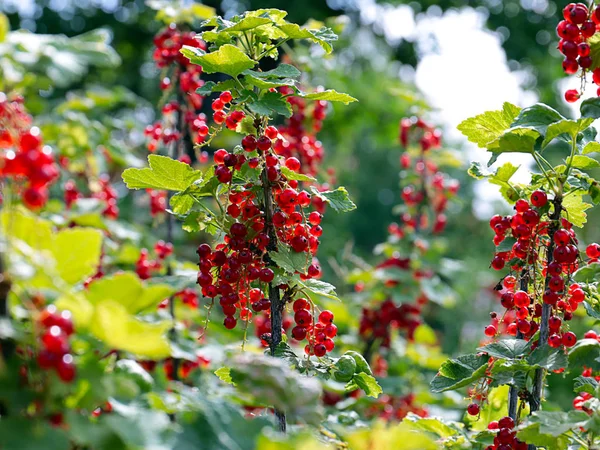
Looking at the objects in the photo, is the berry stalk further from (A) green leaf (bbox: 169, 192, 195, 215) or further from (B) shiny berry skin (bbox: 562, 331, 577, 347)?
(A) green leaf (bbox: 169, 192, 195, 215)

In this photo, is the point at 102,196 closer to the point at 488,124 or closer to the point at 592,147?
the point at 488,124

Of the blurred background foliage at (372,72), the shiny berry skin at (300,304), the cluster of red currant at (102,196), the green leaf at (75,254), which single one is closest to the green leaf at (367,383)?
the shiny berry skin at (300,304)

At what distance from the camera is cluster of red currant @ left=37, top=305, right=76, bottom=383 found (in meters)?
0.85

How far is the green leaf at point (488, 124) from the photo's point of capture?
5.21 ft

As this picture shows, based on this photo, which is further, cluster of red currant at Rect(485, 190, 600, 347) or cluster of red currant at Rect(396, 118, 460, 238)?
cluster of red currant at Rect(396, 118, 460, 238)

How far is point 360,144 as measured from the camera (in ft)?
38.8

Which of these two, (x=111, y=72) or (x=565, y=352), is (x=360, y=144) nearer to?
(x=111, y=72)

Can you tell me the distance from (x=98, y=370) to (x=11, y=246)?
210mm

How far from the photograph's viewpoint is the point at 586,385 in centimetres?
142

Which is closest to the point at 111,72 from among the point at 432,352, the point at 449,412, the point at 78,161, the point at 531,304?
the point at 78,161

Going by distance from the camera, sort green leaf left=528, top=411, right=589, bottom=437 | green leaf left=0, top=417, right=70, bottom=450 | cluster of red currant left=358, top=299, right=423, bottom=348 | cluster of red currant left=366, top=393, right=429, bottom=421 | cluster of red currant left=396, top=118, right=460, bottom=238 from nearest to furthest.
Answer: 1. green leaf left=0, top=417, right=70, bottom=450
2. green leaf left=528, top=411, right=589, bottom=437
3. cluster of red currant left=366, top=393, right=429, bottom=421
4. cluster of red currant left=358, top=299, right=423, bottom=348
5. cluster of red currant left=396, top=118, right=460, bottom=238

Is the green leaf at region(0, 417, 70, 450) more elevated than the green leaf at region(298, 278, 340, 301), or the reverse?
the green leaf at region(0, 417, 70, 450)

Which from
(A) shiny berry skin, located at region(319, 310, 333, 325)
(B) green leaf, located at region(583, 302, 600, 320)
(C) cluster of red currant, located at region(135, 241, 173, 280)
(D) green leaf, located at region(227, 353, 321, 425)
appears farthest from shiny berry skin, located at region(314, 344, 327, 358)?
(C) cluster of red currant, located at region(135, 241, 173, 280)

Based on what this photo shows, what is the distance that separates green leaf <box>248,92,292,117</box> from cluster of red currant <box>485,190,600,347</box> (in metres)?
0.58
